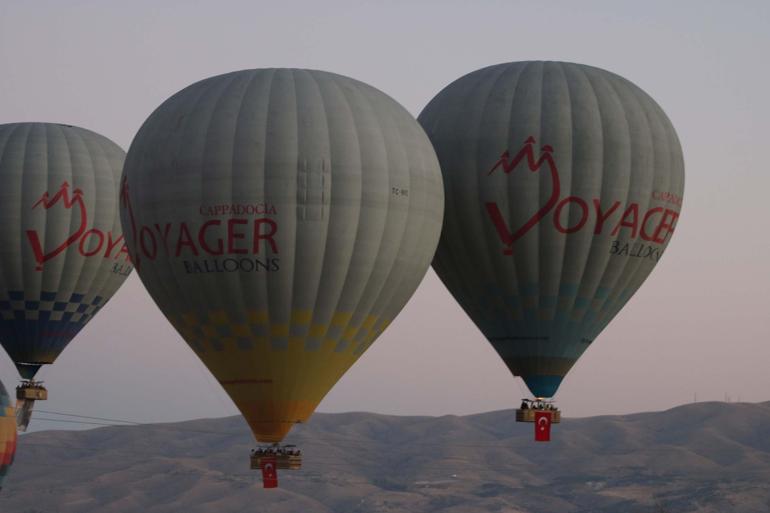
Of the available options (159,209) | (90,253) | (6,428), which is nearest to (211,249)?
(159,209)

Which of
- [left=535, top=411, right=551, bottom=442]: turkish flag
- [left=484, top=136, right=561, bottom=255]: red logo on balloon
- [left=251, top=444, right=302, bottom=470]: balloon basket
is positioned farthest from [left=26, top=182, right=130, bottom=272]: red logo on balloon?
[left=535, top=411, right=551, bottom=442]: turkish flag

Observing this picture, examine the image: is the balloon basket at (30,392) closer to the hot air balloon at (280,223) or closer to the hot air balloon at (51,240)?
the hot air balloon at (51,240)

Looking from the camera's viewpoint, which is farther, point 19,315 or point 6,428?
point 6,428

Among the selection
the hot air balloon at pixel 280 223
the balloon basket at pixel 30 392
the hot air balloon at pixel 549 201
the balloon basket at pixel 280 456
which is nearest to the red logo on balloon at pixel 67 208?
the balloon basket at pixel 30 392

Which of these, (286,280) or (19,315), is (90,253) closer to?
(19,315)

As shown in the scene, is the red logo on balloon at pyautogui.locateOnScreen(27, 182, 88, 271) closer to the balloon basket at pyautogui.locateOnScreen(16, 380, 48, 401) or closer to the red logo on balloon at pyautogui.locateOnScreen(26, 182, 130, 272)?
the red logo on balloon at pyautogui.locateOnScreen(26, 182, 130, 272)

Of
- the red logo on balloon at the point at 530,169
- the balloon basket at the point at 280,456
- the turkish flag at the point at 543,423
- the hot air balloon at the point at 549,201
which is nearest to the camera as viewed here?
the balloon basket at the point at 280,456
